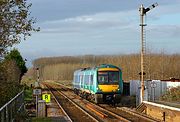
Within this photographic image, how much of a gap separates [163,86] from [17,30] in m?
21.1

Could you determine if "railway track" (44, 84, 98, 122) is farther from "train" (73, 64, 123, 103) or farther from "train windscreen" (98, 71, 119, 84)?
"train windscreen" (98, 71, 119, 84)

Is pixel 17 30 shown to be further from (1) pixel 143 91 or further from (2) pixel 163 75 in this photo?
(2) pixel 163 75

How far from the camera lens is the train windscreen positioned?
108 ft

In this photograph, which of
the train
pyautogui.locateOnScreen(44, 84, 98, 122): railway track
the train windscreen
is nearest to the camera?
pyautogui.locateOnScreen(44, 84, 98, 122): railway track

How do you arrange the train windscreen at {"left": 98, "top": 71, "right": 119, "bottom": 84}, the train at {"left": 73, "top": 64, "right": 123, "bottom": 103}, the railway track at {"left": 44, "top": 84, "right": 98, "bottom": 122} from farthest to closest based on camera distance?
the train windscreen at {"left": 98, "top": 71, "right": 119, "bottom": 84}
the train at {"left": 73, "top": 64, "right": 123, "bottom": 103}
the railway track at {"left": 44, "top": 84, "right": 98, "bottom": 122}

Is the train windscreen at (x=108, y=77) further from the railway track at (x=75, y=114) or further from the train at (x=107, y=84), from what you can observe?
the railway track at (x=75, y=114)

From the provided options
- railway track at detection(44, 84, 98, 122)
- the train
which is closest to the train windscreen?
the train

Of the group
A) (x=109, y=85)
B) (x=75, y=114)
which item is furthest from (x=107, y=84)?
(x=75, y=114)

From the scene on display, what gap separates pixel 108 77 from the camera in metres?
33.2

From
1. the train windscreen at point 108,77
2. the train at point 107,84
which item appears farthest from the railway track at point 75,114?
the train windscreen at point 108,77

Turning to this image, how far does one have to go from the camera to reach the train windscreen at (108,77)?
33.0m

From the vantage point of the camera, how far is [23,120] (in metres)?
19.8

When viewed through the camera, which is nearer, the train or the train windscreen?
the train

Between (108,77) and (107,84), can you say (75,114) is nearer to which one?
(107,84)
